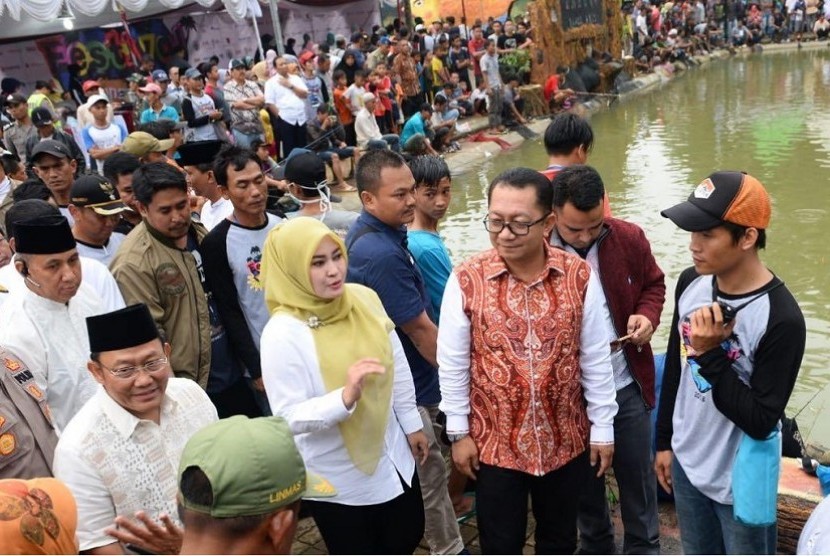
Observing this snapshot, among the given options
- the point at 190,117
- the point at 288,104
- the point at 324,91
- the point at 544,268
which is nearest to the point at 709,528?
the point at 544,268

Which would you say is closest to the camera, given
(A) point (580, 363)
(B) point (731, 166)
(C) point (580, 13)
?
(A) point (580, 363)

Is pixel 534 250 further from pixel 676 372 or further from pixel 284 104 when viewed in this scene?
pixel 284 104

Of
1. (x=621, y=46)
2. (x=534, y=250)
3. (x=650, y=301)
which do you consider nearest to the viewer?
(x=534, y=250)

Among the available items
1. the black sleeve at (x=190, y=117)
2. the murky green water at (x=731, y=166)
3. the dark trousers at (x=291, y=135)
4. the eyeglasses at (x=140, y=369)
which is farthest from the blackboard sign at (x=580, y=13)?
the eyeglasses at (x=140, y=369)

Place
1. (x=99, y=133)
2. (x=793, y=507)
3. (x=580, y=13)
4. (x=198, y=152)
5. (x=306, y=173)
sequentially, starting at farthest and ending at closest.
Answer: (x=580, y=13) < (x=99, y=133) < (x=198, y=152) < (x=306, y=173) < (x=793, y=507)

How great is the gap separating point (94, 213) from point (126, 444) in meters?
1.85

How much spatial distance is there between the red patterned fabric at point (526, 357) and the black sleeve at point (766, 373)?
0.47 m

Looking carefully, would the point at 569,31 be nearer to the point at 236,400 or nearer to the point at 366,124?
Result: the point at 366,124

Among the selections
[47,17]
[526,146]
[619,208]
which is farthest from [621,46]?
[47,17]

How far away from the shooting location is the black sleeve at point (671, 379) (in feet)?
8.92

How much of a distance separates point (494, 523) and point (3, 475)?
1642mm

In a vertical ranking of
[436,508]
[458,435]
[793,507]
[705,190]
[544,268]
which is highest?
[705,190]

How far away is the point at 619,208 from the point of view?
10250mm

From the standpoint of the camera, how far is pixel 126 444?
235cm
